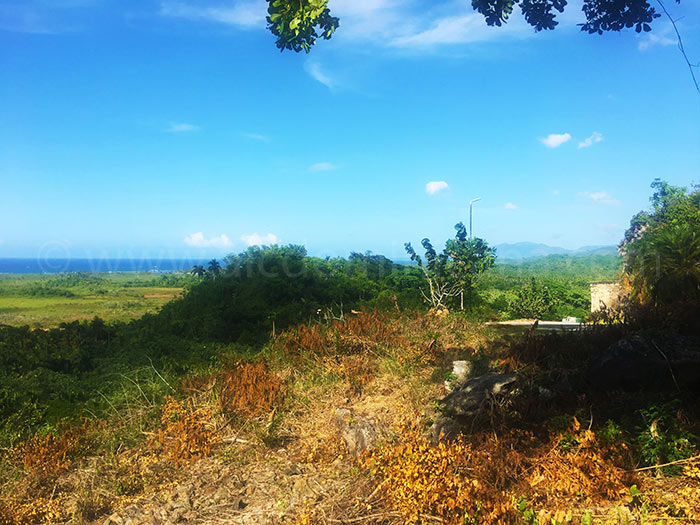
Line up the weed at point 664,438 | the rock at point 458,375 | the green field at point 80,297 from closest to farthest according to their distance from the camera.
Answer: the weed at point 664,438, the rock at point 458,375, the green field at point 80,297

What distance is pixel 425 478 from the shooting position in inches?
160

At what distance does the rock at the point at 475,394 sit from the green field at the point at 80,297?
945 cm

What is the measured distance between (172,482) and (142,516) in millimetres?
606

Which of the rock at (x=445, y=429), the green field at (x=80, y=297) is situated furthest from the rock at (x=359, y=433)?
the green field at (x=80, y=297)

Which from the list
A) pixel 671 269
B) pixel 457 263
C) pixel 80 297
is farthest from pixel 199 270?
pixel 671 269

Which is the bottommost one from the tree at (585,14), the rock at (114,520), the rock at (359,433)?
the rock at (114,520)

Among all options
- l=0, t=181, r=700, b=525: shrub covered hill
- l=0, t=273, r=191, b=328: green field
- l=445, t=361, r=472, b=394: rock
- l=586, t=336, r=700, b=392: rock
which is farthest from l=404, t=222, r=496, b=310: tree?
l=0, t=273, r=191, b=328: green field

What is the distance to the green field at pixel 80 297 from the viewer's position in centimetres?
1392

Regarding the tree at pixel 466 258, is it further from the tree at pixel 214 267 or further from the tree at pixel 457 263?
the tree at pixel 214 267

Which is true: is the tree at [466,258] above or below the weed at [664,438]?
above

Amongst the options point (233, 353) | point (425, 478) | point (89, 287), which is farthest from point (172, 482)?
point (89, 287)

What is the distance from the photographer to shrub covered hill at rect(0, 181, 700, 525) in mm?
4000

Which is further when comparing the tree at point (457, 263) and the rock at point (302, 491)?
the tree at point (457, 263)

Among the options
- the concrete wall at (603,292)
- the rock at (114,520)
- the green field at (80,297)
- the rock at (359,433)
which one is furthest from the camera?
the concrete wall at (603,292)
